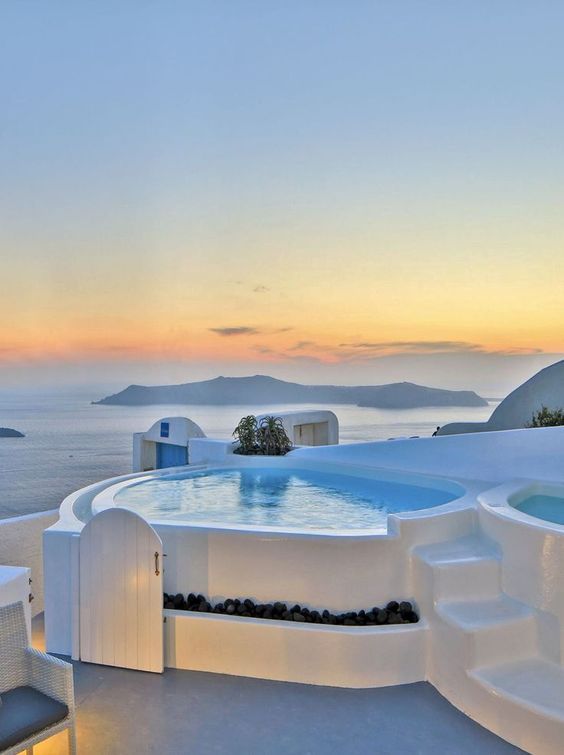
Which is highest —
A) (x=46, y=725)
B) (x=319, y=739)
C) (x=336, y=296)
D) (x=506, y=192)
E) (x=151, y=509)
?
(x=506, y=192)

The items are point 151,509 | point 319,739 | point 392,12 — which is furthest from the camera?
point 392,12

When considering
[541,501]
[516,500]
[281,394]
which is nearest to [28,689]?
[516,500]

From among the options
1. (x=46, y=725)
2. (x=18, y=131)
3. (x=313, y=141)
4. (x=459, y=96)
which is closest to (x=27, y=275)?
(x=18, y=131)

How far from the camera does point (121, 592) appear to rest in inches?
148

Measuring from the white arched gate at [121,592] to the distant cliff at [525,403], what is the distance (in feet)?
35.1

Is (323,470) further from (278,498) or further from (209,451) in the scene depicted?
(209,451)

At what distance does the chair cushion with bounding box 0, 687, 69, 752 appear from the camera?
7.85 feet

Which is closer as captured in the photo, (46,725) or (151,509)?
(46,725)

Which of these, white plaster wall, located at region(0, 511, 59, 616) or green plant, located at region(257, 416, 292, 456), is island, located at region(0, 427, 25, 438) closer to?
green plant, located at region(257, 416, 292, 456)

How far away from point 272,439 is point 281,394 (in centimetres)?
683

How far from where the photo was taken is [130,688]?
→ 3.54 meters

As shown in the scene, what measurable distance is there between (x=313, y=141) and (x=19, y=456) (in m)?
10.9

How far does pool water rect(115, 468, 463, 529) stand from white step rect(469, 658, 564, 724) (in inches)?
64.0

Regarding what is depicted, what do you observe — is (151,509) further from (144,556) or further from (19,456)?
(19,456)
